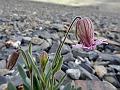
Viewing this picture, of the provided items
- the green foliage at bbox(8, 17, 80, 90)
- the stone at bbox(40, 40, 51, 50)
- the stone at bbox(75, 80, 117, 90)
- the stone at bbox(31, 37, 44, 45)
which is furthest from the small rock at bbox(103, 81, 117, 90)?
the stone at bbox(31, 37, 44, 45)

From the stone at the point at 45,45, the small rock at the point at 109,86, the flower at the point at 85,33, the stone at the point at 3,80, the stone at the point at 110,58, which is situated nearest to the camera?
the flower at the point at 85,33

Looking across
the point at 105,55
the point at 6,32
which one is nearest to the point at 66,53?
the point at 105,55

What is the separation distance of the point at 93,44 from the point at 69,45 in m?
2.47

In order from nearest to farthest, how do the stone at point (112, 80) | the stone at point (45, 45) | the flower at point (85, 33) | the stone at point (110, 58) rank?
the flower at point (85, 33) → the stone at point (112, 80) → the stone at point (110, 58) → the stone at point (45, 45)

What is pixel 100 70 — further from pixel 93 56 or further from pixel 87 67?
pixel 93 56

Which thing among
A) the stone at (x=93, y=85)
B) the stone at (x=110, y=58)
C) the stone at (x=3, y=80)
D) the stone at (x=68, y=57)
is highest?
the stone at (x=3, y=80)

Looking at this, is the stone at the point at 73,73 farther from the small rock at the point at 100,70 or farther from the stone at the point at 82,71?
the small rock at the point at 100,70

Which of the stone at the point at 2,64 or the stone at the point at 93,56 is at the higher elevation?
the stone at the point at 2,64

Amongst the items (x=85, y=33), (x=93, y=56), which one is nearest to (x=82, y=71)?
(x=93, y=56)

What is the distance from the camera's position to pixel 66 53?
3758mm

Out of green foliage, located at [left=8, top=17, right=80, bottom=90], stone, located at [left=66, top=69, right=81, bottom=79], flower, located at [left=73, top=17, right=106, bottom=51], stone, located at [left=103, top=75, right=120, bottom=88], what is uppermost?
flower, located at [left=73, top=17, right=106, bottom=51]

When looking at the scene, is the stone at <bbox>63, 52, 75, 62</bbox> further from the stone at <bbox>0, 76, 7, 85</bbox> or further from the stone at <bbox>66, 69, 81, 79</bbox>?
the stone at <bbox>0, 76, 7, 85</bbox>

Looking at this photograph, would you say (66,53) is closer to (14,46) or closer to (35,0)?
(14,46)

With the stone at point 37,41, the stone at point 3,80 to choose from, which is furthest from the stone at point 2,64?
the stone at point 37,41
